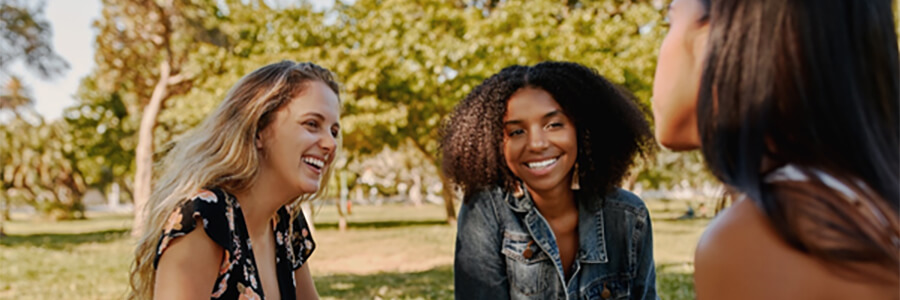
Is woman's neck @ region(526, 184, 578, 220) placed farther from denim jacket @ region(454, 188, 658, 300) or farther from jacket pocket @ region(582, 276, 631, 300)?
jacket pocket @ region(582, 276, 631, 300)

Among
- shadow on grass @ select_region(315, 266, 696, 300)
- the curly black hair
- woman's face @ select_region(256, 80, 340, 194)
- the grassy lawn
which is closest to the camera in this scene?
woman's face @ select_region(256, 80, 340, 194)

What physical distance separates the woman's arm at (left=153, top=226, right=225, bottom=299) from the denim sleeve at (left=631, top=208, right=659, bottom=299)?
159 centimetres

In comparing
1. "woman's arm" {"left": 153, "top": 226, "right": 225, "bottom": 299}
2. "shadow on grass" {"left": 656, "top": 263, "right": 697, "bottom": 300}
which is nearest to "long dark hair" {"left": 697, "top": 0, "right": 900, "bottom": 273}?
"woman's arm" {"left": 153, "top": 226, "right": 225, "bottom": 299}

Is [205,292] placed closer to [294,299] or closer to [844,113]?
[294,299]

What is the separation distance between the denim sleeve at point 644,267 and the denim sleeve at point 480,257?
52cm

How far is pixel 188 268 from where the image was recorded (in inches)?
91.3

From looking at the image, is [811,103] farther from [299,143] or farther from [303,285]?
[303,285]

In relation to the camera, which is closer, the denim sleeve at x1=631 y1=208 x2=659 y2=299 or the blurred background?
the denim sleeve at x1=631 y1=208 x2=659 y2=299

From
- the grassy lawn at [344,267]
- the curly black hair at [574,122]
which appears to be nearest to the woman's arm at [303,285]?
the curly black hair at [574,122]

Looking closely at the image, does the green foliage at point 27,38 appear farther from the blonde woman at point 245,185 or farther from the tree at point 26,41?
the blonde woman at point 245,185

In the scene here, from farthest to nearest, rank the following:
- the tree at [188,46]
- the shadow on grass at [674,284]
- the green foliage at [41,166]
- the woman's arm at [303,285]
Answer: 1. the green foliage at [41,166]
2. the tree at [188,46]
3. the shadow on grass at [674,284]
4. the woman's arm at [303,285]

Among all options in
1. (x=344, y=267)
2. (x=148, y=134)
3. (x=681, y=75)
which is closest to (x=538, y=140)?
(x=681, y=75)

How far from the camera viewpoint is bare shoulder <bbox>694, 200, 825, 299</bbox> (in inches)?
33.9

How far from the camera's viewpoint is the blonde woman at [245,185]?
2.37 meters
